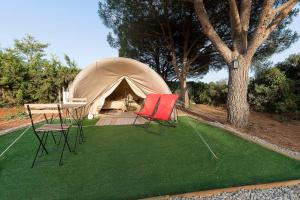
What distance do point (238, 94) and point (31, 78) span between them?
8.57 metres

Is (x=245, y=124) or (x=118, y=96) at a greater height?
(x=118, y=96)

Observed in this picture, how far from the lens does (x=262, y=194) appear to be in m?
2.09

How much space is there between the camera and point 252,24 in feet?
28.8

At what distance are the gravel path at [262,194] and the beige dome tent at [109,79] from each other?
13.9 ft

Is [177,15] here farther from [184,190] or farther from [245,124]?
[184,190]

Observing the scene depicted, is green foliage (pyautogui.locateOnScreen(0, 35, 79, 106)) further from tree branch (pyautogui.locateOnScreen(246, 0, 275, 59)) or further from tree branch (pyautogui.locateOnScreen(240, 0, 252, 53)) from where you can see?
tree branch (pyautogui.locateOnScreen(246, 0, 275, 59))

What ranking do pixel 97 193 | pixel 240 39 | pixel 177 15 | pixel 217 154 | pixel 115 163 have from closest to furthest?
pixel 97 193 < pixel 115 163 < pixel 217 154 < pixel 240 39 < pixel 177 15

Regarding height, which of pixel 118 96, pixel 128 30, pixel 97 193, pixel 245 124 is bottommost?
pixel 97 193

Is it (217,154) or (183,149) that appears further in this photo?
(183,149)

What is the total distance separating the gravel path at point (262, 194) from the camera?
203 cm

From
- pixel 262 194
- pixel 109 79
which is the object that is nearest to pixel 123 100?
pixel 109 79

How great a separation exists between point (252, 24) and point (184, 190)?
8771 mm

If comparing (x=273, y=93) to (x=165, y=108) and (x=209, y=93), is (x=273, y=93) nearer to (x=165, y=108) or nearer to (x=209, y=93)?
(x=209, y=93)

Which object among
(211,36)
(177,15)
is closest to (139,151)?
(211,36)
